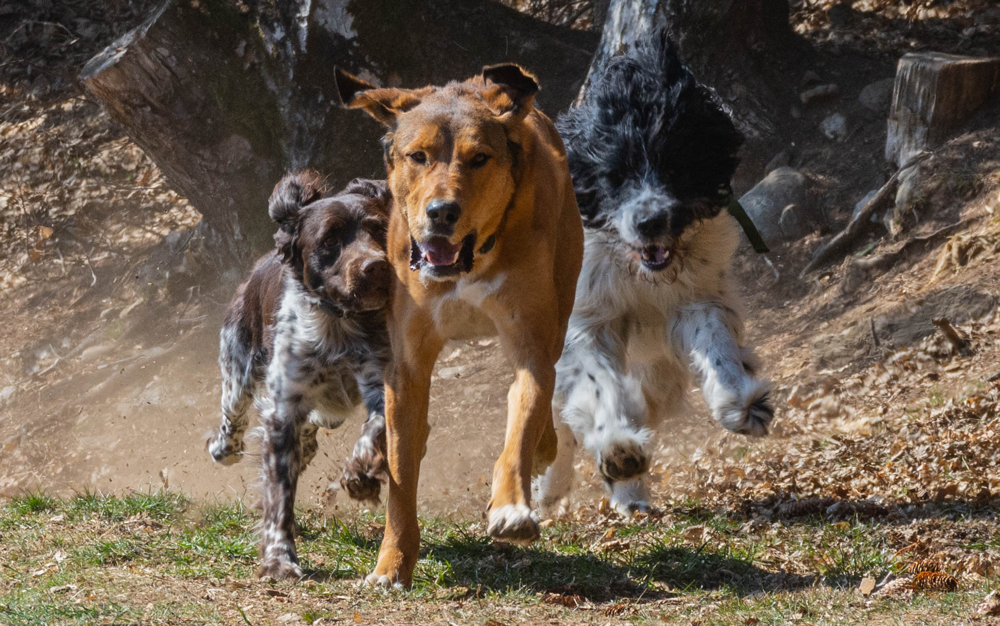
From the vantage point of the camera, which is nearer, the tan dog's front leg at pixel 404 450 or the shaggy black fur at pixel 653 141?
the tan dog's front leg at pixel 404 450

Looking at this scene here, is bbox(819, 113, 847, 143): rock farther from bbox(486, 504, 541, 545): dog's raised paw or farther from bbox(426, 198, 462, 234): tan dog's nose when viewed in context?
bbox(486, 504, 541, 545): dog's raised paw

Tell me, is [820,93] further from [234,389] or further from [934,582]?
[934,582]

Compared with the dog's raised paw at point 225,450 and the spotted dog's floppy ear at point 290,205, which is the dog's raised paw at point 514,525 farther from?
the dog's raised paw at point 225,450

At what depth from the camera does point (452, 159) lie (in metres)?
3.60

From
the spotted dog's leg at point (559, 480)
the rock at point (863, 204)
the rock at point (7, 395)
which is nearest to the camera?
the spotted dog's leg at point (559, 480)

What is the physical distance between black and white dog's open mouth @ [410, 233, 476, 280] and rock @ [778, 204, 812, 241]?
545 centimetres

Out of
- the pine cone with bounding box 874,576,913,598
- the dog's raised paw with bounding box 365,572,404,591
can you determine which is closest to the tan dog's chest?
the dog's raised paw with bounding box 365,572,404,591

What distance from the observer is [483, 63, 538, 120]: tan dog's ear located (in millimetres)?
3826

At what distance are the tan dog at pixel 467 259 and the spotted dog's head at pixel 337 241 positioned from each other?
0.39 m

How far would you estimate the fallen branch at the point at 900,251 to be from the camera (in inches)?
285

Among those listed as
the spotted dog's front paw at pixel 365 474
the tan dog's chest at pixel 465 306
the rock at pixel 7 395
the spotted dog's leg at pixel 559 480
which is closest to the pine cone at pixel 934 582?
the tan dog's chest at pixel 465 306

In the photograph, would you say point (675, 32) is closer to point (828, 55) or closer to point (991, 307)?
point (828, 55)

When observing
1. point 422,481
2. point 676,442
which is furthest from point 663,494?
point 422,481

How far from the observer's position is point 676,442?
6527 mm
